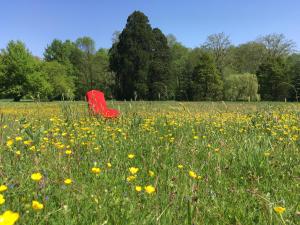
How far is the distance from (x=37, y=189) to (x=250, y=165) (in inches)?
98.0

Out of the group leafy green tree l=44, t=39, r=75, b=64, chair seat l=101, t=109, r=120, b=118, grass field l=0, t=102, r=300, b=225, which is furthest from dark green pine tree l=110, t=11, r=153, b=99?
grass field l=0, t=102, r=300, b=225

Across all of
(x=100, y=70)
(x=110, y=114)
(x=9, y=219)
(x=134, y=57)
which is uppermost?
(x=134, y=57)

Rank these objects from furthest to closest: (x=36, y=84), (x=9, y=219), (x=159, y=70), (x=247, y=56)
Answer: (x=247, y=56) → (x=36, y=84) → (x=159, y=70) → (x=9, y=219)

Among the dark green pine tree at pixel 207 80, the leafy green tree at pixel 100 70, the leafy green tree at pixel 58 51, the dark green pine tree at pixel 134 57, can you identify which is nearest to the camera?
the dark green pine tree at pixel 207 80

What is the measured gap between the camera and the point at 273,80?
148 ft

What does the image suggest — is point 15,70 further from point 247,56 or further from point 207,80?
point 247,56

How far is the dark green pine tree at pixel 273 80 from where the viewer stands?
44531 millimetres

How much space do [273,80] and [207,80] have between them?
9.22 m

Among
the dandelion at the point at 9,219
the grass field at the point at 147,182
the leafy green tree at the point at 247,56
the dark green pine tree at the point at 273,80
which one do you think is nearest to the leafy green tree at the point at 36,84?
the dark green pine tree at the point at 273,80

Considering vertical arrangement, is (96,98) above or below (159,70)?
below

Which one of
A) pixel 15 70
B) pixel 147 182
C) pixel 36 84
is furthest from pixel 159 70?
pixel 147 182

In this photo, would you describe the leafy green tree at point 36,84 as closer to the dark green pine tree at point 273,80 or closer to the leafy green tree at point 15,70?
the leafy green tree at point 15,70

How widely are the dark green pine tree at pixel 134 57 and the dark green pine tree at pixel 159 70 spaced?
0.89 m

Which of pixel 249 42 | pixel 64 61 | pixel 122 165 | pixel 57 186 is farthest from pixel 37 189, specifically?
pixel 64 61
